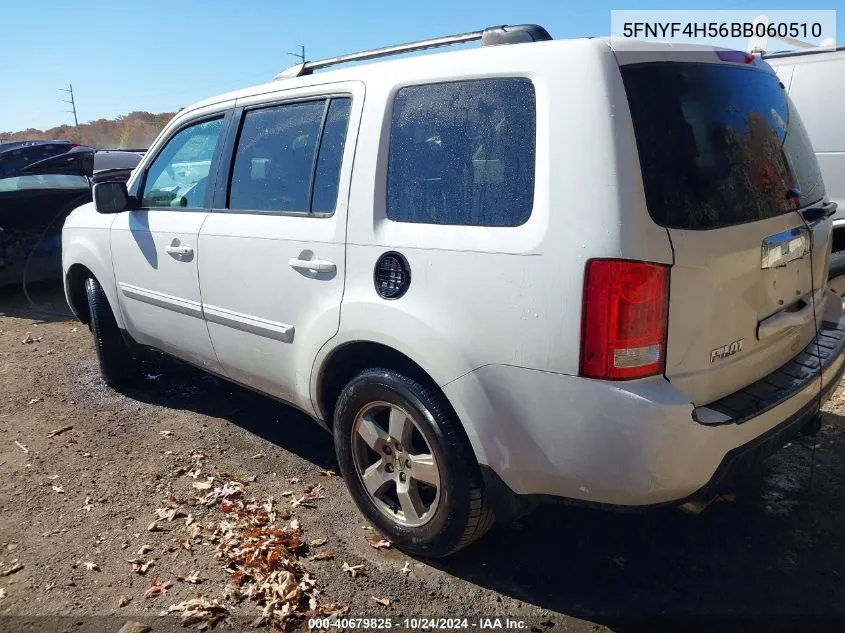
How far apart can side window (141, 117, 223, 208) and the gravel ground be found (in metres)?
1.48

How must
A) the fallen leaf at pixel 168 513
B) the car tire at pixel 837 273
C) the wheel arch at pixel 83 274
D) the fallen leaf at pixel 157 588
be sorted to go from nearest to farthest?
the fallen leaf at pixel 157 588 → the fallen leaf at pixel 168 513 → the wheel arch at pixel 83 274 → the car tire at pixel 837 273

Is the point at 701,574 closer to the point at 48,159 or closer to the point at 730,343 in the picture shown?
the point at 730,343

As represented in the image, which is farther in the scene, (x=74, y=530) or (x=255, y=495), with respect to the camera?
(x=255, y=495)

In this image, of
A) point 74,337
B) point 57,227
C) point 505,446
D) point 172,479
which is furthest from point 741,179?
point 57,227

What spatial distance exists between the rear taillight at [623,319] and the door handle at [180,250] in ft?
7.93

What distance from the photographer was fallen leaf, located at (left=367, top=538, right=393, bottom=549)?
120 inches

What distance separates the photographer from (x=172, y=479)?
12.3 ft

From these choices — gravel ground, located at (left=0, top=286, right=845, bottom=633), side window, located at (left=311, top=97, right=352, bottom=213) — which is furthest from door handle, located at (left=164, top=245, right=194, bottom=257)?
gravel ground, located at (left=0, top=286, right=845, bottom=633)

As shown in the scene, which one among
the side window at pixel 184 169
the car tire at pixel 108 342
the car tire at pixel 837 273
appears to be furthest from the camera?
the car tire at pixel 837 273

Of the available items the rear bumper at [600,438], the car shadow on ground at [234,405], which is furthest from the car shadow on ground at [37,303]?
the rear bumper at [600,438]

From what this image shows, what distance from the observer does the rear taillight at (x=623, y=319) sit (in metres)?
2.12

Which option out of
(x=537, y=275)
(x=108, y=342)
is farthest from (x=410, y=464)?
(x=108, y=342)

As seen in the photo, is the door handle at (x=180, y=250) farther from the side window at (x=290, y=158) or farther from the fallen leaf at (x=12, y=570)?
the fallen leaf at (x=12, y=570)

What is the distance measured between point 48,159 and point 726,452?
902 centimetres
